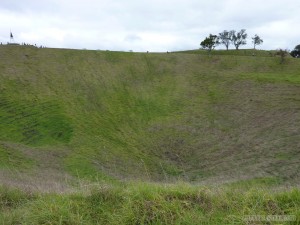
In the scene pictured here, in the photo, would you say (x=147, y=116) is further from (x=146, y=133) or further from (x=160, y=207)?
(x=160, y=207)

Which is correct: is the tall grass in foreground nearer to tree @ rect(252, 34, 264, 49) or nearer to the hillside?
the hillside

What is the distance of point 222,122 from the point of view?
3291cm

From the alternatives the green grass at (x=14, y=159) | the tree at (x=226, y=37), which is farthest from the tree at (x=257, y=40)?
the green grass at (x=14, y=159)

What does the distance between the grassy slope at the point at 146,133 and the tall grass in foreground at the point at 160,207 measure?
0.02 metres

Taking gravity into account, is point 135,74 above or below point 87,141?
above

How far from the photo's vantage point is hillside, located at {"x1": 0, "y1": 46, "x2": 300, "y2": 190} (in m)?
24.1

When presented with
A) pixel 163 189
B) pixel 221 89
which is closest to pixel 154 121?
pixel 221 89

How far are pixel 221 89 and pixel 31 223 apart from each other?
37.2 m

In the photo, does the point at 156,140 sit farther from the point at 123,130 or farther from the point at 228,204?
the point at 228,204

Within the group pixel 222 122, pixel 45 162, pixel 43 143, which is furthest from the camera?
Answer: pixel 222 122

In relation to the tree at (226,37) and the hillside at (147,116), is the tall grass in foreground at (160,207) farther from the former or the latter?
the tree at (226,37)

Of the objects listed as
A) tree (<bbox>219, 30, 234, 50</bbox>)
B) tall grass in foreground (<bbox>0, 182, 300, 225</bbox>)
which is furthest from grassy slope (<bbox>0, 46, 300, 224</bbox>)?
tree (<bbox>219, 30, 234, 50</bbox>)

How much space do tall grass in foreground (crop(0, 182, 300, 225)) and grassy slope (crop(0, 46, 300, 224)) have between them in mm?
19

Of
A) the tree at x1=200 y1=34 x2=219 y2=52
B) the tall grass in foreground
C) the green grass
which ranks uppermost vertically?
the tree at x1=200 y1=34 x2=219 y2=52
